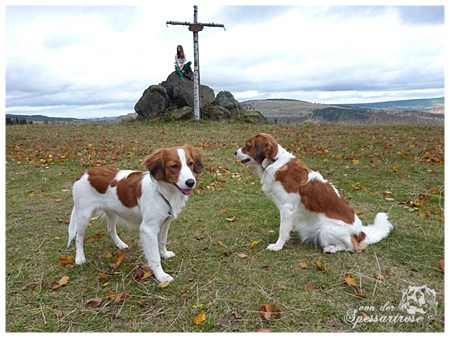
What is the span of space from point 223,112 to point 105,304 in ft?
48.2

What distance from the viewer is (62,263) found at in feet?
13.0

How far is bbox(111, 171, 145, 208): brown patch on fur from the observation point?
3699 millimetres

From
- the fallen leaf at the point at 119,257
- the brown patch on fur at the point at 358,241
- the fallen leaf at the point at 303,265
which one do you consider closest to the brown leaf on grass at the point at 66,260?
the fallen leaf at the point at 119,257

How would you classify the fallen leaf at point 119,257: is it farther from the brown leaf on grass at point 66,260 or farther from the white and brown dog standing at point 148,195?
the brown leaf on grass at point 66,260

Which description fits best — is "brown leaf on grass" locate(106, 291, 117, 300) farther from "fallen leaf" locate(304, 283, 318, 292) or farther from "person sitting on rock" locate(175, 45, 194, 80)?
"person sitting on rock" locate(175, 45, 194, 80)

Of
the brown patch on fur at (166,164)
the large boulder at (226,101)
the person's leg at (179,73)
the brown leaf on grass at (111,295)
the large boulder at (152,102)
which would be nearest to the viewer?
the brown leaf on grass at (111,295)

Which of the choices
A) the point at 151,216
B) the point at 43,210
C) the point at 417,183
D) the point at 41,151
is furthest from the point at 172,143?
the point at 151,216

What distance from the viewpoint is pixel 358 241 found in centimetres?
409

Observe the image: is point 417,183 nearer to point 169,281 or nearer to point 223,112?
point 169,281

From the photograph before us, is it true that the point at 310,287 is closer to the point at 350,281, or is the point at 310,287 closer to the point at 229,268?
the point at 350,281

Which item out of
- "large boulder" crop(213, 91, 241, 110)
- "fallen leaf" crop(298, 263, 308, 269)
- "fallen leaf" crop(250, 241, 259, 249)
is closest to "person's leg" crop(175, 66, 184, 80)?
"large boulder" crop(213, 91, 241, 110)

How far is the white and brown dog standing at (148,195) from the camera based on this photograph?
3416 millimetres

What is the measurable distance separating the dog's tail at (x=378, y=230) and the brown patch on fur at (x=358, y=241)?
43 mm

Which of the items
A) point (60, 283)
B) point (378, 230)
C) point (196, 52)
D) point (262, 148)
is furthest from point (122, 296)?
point (196, 52)
